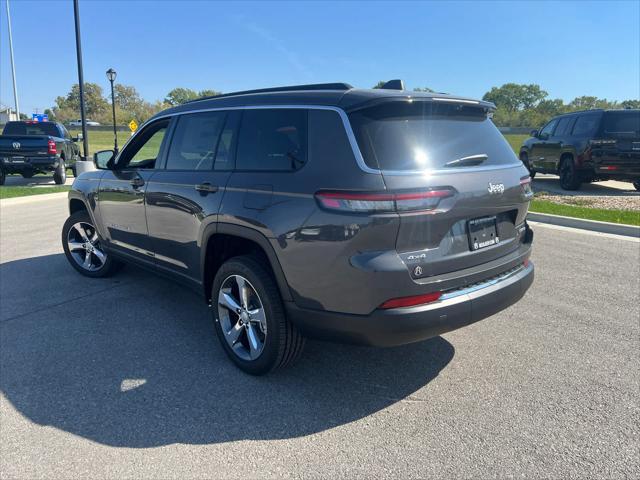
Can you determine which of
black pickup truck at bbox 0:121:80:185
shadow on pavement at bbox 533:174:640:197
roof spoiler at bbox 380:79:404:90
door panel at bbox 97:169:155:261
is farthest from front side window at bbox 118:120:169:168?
black pickup truck at bbox 0:121:80:185

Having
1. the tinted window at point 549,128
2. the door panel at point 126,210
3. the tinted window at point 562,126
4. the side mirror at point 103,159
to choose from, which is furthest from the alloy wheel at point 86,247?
the tinted window at point 549,128

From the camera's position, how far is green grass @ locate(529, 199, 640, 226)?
840 cm

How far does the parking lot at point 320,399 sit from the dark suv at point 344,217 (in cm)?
42

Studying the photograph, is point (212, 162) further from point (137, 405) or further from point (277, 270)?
point (137, 405)

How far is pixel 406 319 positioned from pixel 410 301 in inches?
4.0

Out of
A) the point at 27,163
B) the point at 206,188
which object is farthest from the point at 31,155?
the point at 206,188

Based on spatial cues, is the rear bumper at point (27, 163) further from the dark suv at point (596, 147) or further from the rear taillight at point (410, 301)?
the rear taillight at point (410, 301)

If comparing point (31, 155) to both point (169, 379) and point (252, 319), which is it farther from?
point (252, 319)

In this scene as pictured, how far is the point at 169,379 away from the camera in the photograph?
329 centimetres

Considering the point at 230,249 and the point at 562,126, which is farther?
the point at 562,126

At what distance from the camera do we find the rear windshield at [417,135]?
270cm

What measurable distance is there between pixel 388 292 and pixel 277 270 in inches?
28.9

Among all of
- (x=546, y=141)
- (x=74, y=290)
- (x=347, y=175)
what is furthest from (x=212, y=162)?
(x=546, y=141)

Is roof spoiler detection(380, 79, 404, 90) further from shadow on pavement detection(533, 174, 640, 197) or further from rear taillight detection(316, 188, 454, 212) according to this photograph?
shadow on pavement detection(533, 174, 640, 197)
